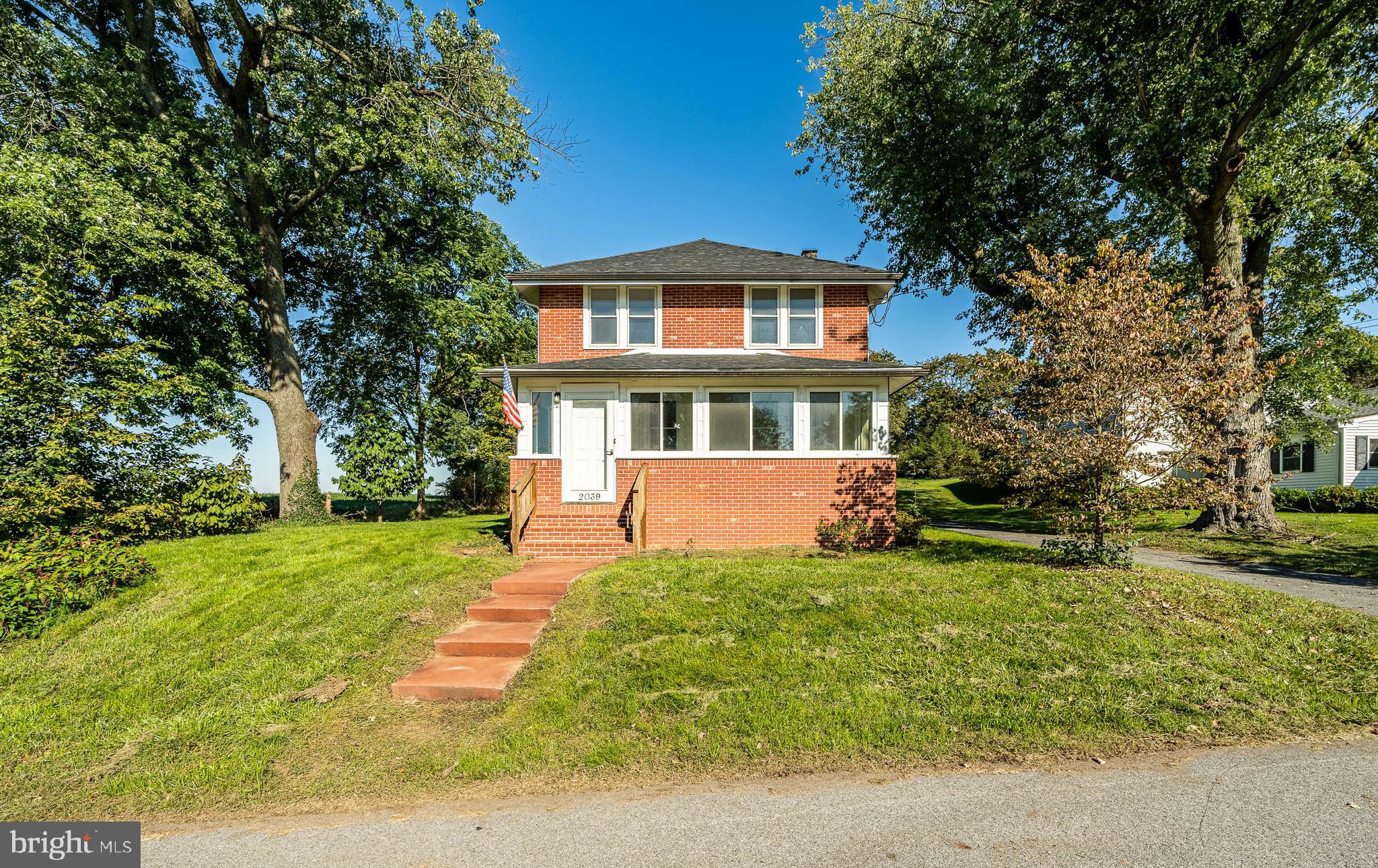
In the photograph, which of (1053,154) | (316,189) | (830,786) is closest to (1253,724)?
(830,786)

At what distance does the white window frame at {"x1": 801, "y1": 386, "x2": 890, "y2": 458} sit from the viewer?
10992 millimetres

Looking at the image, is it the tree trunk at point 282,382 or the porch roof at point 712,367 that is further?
the tree trunk at point 282,382

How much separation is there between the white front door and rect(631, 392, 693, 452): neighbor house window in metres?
0.63

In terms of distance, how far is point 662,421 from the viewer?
11.3 m

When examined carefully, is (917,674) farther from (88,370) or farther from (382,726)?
(88,370)

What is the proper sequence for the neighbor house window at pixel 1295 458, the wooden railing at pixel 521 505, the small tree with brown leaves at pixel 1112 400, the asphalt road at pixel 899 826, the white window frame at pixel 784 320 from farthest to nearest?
1. the neighbor house window at pixel 1295 458
2. the white window frame at pixel 784 320
3. the wooden railing at pixel 521 505
4. the small tree with brown leaves at pixel 1112 400
5. the asphalt road at pixel 899 826

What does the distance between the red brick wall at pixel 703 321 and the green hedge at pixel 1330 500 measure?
16.4 m

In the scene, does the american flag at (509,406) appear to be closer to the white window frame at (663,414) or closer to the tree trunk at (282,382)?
the white window frame at (663,414)

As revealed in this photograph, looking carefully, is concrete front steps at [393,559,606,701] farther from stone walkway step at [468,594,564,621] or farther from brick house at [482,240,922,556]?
brick house at [482,240,922,556]

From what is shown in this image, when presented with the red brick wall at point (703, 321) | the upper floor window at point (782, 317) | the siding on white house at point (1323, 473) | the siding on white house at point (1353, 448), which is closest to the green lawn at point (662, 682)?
the red brick wall at point (703, 321)

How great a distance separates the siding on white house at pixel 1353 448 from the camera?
66.4ft

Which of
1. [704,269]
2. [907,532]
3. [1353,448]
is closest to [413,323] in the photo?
[704,269]

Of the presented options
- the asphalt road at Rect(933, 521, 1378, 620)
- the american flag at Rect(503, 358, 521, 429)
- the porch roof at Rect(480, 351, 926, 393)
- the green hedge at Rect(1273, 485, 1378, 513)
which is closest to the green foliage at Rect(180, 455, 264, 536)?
the porch roof at Rect(480, 351, 926, 393)

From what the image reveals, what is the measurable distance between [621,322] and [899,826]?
1094 cm
